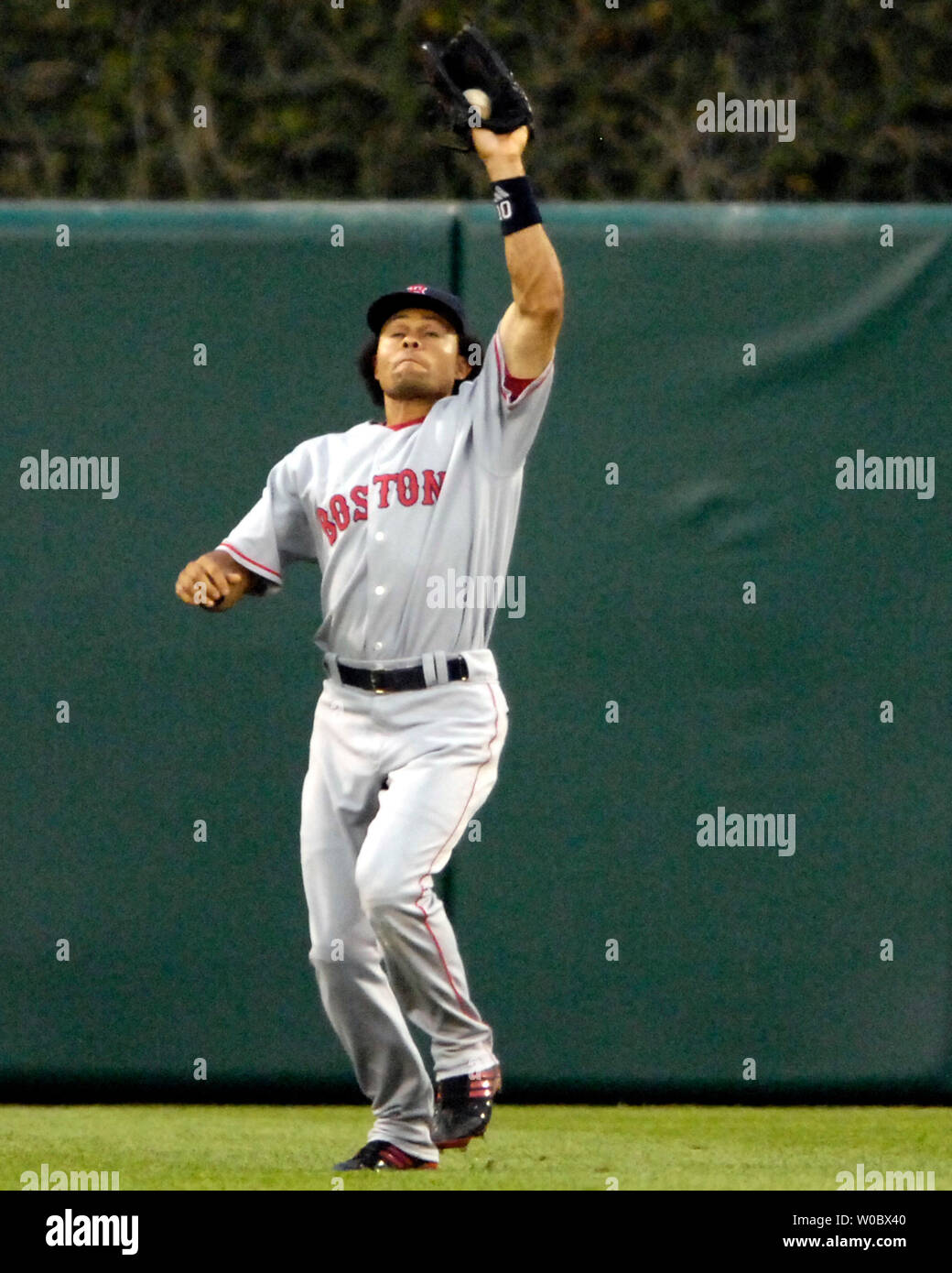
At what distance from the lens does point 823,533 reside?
553cm

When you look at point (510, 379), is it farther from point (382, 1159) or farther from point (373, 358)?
A: point (382, 1159)

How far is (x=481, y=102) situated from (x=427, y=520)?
33.3 inches

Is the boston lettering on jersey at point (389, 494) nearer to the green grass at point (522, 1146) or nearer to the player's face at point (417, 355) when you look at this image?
the player's face at point (417, 355)

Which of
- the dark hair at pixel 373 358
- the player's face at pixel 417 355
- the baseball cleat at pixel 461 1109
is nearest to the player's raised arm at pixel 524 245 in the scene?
the player's face at pixel 417 355

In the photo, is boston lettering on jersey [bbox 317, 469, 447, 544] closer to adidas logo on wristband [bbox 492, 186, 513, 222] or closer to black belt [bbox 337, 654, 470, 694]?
black belt [bbox 337, 654, 470, 694]

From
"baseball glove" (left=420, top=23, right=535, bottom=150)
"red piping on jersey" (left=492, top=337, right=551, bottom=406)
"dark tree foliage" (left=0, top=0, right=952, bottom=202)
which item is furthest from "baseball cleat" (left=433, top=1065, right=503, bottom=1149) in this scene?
"dark tree foliage" (left=0, top=0, right=952, bottom=202)

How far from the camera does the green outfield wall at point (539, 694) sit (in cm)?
546

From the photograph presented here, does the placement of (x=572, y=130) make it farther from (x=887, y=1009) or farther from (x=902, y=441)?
(x=887, y=1009)

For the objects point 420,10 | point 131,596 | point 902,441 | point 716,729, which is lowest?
point 716,729

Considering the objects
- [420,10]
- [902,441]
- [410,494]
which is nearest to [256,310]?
[410,494]

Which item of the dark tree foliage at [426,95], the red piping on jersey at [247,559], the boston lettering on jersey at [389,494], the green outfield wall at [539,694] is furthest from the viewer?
the dark tree foliage at [426,95]

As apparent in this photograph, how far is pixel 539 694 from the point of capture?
5473mm

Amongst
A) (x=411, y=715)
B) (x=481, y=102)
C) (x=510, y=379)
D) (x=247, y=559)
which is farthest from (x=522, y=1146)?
(x=481, y=102)

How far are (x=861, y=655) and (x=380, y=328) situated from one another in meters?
1.71
